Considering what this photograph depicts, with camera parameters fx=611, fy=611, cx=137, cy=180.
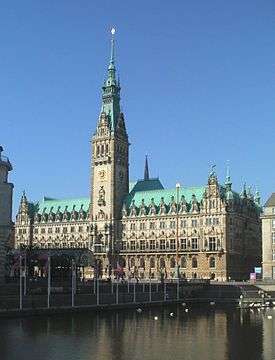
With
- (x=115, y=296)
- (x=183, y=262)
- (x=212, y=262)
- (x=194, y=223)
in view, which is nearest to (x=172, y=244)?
(x=183, y=262)

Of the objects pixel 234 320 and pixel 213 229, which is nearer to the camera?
pixel 234 320

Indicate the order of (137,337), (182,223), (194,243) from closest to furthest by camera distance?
(137,337) → (194,243) → (182,223)

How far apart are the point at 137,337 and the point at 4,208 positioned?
1500 inches

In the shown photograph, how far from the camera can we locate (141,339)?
237 ft

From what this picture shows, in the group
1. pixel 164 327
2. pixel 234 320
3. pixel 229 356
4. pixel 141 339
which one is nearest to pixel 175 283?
pixel 234 320

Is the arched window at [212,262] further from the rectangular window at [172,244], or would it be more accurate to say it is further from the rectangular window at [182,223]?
the rectangular window at [182,223]

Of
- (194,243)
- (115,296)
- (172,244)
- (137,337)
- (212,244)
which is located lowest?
(137,337)

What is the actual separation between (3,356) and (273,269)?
396ft

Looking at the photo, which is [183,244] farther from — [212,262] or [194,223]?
[212,262]

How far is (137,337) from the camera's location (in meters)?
74.1

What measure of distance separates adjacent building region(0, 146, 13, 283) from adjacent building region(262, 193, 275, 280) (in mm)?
88201

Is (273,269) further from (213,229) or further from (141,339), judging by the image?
(141,339)

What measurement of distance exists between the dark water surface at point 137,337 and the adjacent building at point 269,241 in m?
64.5

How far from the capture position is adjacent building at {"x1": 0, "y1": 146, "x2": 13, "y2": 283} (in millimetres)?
100000
